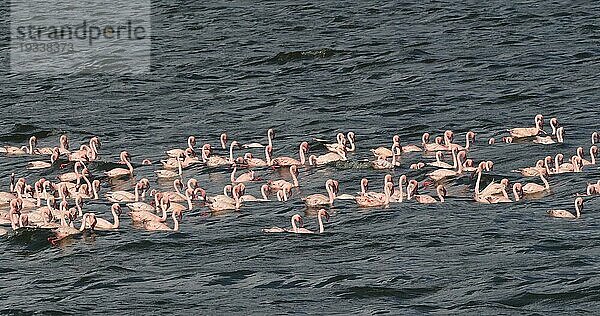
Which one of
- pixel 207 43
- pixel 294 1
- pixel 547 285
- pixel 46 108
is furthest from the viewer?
pixel 294 1

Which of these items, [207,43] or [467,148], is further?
[207,43]

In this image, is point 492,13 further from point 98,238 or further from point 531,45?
point 98,238

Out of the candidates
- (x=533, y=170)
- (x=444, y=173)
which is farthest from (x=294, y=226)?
(x=533, y=170)

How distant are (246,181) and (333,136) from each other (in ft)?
15.3

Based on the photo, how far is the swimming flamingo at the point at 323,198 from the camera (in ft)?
78.1

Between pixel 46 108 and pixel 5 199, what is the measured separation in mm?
10690

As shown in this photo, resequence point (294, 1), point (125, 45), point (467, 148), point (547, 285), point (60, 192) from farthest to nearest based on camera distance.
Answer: point (294, 1)
point (125, 45)
point (467, 148)
point (60, 192)
point (547, 285)

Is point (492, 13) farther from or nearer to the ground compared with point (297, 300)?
farther from the ground

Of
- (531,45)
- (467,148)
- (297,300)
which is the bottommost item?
(297,300)

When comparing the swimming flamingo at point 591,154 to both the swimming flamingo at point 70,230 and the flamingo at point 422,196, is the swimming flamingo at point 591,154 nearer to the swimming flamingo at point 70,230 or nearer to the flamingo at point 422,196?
the flamingo at point 422,196

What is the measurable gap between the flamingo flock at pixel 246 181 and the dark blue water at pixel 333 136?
0.77ft

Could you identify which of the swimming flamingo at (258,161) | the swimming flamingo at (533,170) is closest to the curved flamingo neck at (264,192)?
the swimming flamingo at (258,161)

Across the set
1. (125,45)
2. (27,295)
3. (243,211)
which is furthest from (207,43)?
A: (27,295)

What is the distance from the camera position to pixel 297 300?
1969 cm
